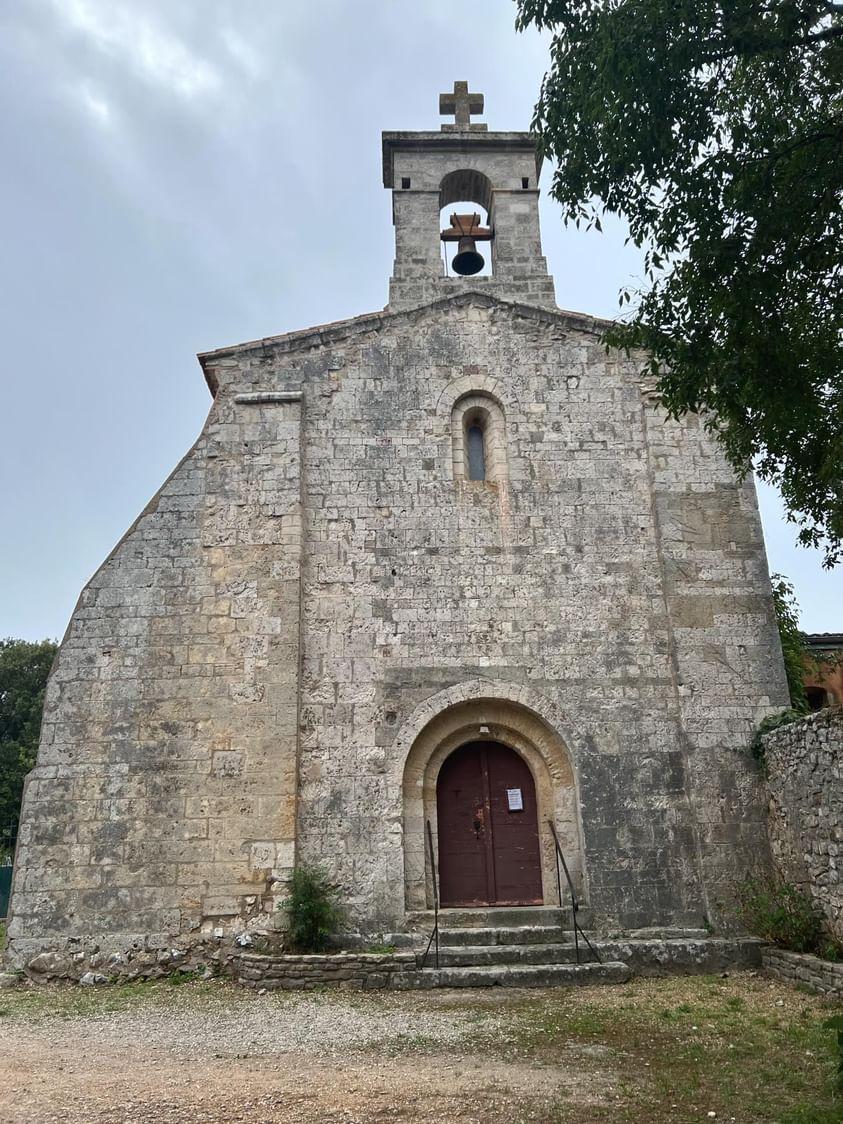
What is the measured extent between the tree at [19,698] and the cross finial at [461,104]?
24327 mm

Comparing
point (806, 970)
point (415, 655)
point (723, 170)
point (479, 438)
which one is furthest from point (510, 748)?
point (723, 170)

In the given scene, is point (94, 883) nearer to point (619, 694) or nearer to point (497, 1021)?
point (497, 1021)

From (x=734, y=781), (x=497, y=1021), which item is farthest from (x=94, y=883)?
(x=734, y=781)

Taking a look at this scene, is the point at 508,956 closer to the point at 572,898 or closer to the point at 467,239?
the point at 572,898

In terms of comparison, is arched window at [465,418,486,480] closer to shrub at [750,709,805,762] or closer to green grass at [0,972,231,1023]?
shrub at [750,709,805,762]

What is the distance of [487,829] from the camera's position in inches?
435

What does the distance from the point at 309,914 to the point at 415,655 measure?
3246mm

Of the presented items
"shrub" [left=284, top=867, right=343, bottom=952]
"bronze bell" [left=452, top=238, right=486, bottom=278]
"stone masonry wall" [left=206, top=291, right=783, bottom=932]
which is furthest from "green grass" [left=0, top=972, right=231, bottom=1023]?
"bronze bell" [left=452, top=238, right=486, bottom=278]

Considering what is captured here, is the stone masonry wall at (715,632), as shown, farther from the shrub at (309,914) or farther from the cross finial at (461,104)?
the cross finial at (461,104)

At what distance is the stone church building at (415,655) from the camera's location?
10250 mm

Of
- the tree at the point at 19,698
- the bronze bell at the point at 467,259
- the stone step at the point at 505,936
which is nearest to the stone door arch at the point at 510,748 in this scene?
the stone step at the point at 505,936

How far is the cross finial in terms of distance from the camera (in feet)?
47.9

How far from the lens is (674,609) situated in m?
11.4

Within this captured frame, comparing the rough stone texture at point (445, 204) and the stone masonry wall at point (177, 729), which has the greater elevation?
the rough stone texture at point (445, 204)
